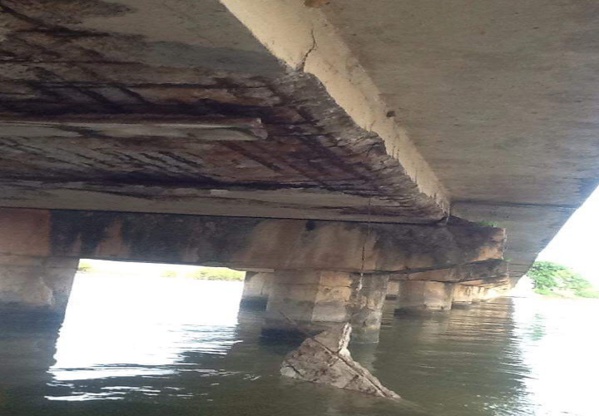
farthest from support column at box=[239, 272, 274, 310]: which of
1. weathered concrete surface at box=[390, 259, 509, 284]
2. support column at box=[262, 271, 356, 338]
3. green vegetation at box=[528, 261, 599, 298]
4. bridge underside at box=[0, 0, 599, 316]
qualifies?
green vegetation at box=[528, 261, 599, 298]

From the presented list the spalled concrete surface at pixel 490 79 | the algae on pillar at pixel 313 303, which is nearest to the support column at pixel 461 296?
the algae on pillar at pixel 313 303

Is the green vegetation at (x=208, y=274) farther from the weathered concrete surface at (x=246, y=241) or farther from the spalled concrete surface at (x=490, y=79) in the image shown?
the spalled concrete surface at (x=490, y=79)

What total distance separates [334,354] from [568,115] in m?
4.25

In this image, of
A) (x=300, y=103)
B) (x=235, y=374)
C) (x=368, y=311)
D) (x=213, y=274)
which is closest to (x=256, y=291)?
(x=368, y=311)

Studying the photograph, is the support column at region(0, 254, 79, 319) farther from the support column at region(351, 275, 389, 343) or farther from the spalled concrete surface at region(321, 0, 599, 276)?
the spalled concrete surface at region(321, 0, 599, 276)

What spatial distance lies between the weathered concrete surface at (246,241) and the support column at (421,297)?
44.3 feet

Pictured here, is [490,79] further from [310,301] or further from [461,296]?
[461,296]

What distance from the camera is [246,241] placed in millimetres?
11391

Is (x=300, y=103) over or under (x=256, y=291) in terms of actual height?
over

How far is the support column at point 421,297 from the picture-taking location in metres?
24.2

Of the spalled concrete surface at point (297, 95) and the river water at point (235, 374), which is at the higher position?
the spalled concrete surface at point (297, 95)

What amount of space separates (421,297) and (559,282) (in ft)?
283

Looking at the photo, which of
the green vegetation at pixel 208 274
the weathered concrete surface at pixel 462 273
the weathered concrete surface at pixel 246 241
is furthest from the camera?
the green vegetation at pixel 208 274

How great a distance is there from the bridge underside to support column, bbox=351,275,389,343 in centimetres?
258
